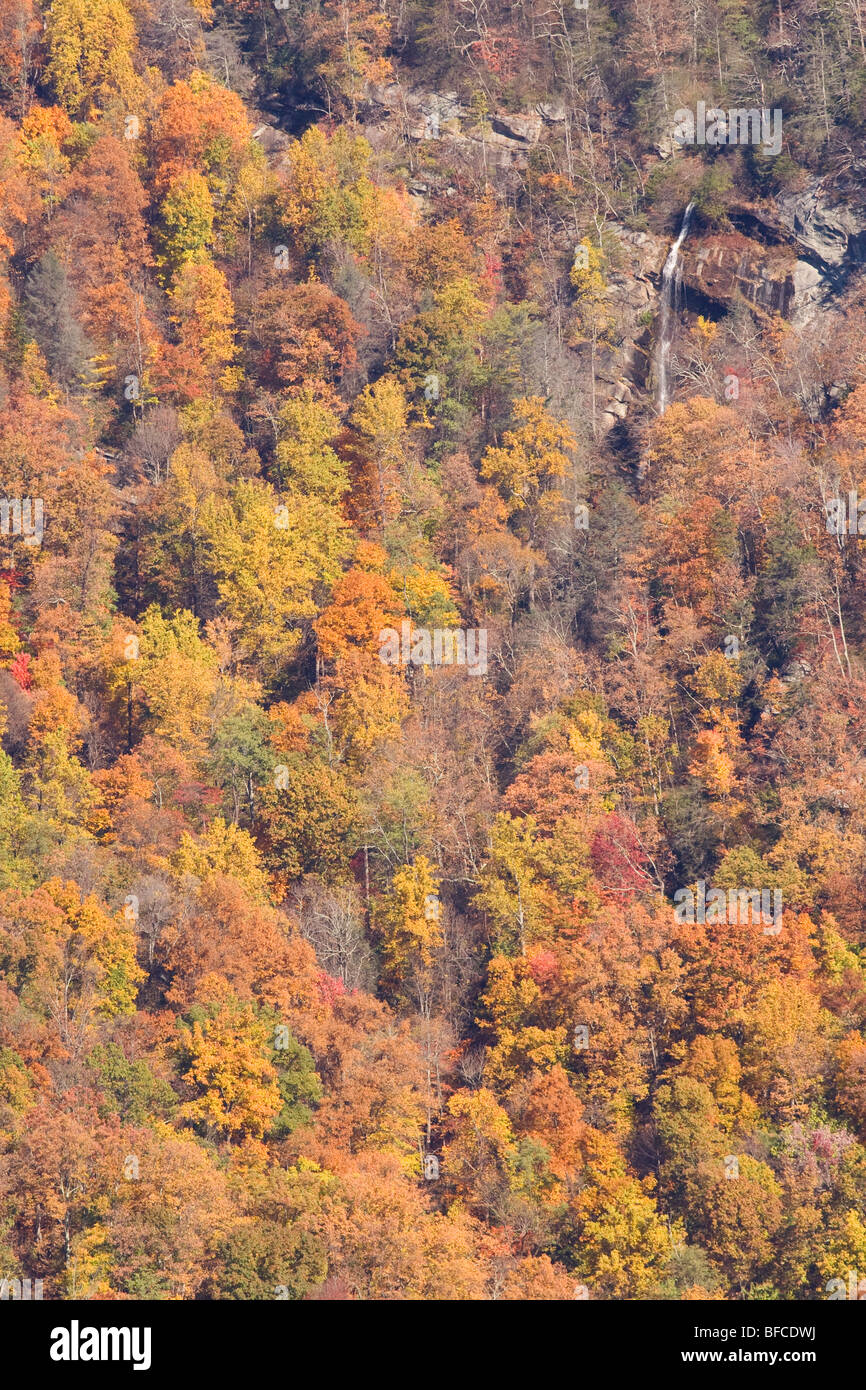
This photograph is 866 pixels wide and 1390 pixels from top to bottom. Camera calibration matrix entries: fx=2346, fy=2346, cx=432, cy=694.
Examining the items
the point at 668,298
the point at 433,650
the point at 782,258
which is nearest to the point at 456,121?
the point at 668,298

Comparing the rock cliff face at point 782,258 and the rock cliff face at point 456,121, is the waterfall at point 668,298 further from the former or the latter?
the rock cliff face at point 456,121

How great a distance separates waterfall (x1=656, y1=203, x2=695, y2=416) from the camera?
10619cm

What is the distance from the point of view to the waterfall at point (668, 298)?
348 ft

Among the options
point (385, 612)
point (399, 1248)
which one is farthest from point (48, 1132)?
point (385, 612)

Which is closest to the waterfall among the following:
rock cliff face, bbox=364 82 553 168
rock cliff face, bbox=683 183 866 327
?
rock cliff face, bbox=683 183 866 327

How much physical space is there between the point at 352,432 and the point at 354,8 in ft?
87.5

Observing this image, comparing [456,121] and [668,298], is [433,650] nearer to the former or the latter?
[668,298]

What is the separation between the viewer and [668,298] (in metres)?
108

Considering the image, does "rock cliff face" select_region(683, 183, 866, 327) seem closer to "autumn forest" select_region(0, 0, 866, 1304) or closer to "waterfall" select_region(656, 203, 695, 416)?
"autumn forest" select_region(0, 0, 866, 1304)

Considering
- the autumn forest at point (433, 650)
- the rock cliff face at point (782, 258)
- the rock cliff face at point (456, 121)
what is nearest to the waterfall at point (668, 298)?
the autumn forest at point (433, 650)

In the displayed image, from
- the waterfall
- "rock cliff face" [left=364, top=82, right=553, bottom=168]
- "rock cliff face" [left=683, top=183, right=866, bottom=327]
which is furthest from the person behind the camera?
"rock cliff face" [left=364, top=82, right=553, bottom=168]

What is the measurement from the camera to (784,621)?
296ft

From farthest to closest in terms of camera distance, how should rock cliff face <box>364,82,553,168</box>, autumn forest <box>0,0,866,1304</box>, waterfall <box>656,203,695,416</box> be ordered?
rock cliff face <box>364,82,553,168</box>
waterfall <box>656,203,695,416</box>
autumn forest <box>0,0,866,1304</box>

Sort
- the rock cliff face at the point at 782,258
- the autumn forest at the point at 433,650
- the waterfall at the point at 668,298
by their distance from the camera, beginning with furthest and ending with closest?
the rock cliff face at the point at 782,258 < the waterfall at the point at 668,298 < the autumn forest at the point at 433,650
